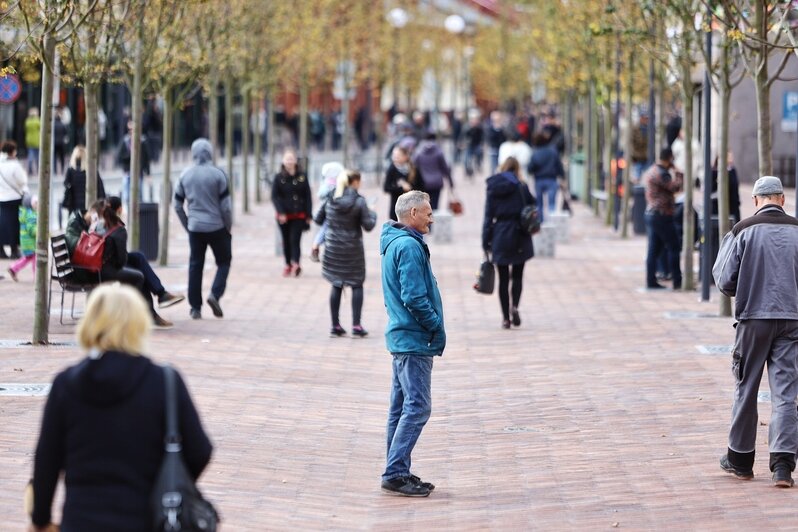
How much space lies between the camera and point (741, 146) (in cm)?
3947

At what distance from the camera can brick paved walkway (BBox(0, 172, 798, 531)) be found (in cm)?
826

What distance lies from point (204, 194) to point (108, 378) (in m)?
10.9

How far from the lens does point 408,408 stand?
8516 millimetres

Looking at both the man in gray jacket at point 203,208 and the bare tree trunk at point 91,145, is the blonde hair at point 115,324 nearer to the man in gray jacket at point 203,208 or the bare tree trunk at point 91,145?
the man in gray jacket at point 203,208

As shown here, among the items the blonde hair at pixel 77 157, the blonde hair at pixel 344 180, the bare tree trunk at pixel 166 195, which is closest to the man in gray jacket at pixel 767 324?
the blonde hair at pixel 344 180

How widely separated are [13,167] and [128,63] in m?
2.57

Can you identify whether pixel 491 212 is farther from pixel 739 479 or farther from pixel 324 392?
pixel 739 479

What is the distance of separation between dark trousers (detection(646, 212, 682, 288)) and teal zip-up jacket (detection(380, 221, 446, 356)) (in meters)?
10.4

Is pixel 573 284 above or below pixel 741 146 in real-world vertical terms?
below

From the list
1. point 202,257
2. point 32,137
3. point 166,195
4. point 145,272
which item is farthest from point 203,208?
point 32,137

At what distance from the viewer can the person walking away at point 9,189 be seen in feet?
68.5

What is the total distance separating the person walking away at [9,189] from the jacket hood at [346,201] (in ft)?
24.2

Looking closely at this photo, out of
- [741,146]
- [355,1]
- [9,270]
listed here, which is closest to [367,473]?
[9,270]

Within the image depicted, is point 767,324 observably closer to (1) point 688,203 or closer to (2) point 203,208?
(2) point 203,208
